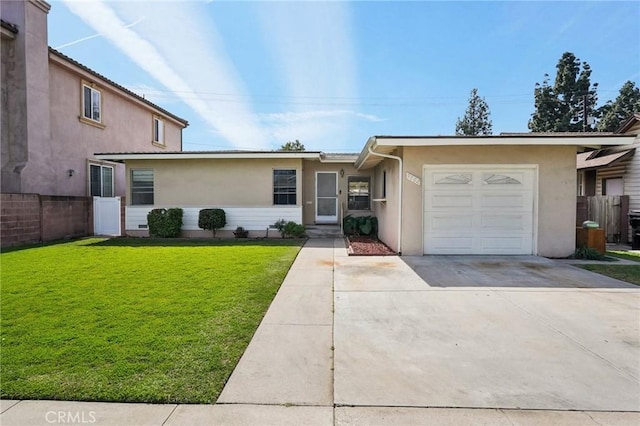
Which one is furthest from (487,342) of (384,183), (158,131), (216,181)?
(158,131)

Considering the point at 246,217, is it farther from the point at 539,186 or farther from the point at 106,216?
the point at 539,186

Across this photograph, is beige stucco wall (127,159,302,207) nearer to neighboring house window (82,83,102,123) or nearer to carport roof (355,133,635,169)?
neighboring house window (82,83,102,123)

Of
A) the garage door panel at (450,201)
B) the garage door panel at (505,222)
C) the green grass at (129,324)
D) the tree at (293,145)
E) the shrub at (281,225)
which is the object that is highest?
the tree at (293,145)

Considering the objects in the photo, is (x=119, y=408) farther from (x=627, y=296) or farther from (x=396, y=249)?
(x=396, y=249)

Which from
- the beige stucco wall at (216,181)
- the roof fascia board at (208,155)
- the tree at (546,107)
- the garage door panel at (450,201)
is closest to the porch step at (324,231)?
the beige stucco wall at (216,181)

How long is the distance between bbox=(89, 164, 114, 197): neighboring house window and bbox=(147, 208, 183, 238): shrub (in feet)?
17.2

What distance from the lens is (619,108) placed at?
3291cm

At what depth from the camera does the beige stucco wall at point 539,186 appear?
346 inches

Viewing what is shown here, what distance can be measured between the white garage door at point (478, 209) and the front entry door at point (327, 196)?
6.10m

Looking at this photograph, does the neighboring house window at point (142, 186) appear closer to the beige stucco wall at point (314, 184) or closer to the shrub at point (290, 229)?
the shrub at point (290, 229)

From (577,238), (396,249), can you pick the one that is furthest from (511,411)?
(577,238)

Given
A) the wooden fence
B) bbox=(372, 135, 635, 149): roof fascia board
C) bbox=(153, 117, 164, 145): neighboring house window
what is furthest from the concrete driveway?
bbox=(153, 117, 164, 145): neighboring house window

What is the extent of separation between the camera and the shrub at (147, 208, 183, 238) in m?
12.5

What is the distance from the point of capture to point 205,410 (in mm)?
2453
